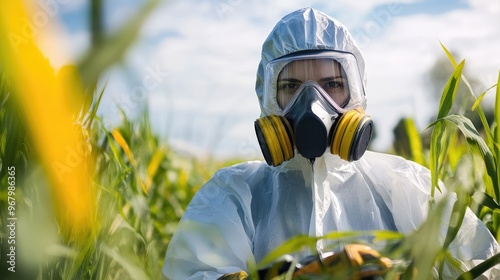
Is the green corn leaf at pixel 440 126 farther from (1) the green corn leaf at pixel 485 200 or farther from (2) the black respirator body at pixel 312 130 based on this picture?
(2) the black respirator body at pixel 312 130

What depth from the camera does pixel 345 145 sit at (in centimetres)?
183

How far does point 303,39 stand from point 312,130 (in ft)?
1.37

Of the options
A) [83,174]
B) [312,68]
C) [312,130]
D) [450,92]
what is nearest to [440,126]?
[450,92]

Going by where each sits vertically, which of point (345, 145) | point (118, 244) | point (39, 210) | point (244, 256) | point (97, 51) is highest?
point (97, 51)

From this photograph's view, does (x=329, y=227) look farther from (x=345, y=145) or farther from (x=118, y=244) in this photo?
(x=118, y=244)

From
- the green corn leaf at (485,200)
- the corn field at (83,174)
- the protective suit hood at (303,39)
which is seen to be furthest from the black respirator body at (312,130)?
the green corn leaf at (485,200)

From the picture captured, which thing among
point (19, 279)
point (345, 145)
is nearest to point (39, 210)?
point (19, 279)

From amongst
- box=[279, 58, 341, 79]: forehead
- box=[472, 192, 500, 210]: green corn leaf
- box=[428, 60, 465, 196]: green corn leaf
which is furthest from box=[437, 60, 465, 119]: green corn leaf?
box=[279, 58, 341, 79]: forehead

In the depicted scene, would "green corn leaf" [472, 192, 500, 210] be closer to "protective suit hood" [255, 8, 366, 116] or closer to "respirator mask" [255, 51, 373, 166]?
"respirator mask" [255, 51, 373, 166]

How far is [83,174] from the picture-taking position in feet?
1.62

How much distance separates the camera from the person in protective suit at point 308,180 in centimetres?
178

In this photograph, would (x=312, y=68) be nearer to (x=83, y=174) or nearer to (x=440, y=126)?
(x=440, y=126)

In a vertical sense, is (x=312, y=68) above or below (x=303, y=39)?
below

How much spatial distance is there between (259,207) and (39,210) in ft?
4.89
